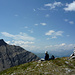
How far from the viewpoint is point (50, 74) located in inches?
818

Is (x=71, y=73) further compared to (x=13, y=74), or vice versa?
(x=13, y=74)

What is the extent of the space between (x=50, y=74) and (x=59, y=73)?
2019mm

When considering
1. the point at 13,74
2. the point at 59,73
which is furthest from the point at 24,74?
the point at 59,73

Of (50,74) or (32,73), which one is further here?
(32,73)

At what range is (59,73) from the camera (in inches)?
817

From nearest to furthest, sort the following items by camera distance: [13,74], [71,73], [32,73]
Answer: [71,73] < [32,73] < [13,74]

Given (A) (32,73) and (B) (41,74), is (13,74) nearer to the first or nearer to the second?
(A) (32,73)

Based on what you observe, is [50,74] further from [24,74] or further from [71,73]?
[24,74]

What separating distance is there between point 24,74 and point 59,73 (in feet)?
27.6

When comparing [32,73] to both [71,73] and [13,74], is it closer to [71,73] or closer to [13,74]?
[13,74]

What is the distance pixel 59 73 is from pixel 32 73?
21.0 feet

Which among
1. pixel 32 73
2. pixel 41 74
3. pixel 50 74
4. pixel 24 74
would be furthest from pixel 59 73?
pixel 24 74

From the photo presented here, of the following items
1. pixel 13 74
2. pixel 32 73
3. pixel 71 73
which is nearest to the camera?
pixel 71 73

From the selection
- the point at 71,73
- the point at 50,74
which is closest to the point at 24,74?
the point at 50,74
